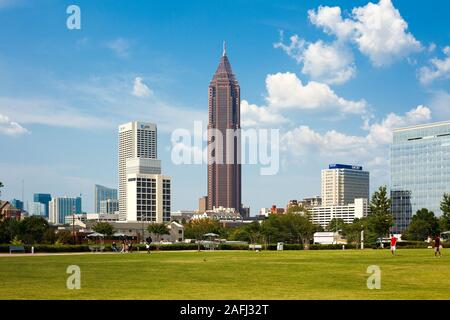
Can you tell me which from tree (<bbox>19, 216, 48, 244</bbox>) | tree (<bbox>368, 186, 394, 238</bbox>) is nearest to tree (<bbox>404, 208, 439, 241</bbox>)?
tree (<bbox>368, 186, 394, 238</bbox>)

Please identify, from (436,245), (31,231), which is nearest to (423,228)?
(31,231)

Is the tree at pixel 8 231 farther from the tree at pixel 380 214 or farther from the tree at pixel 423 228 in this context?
the tree at pixel 423 228

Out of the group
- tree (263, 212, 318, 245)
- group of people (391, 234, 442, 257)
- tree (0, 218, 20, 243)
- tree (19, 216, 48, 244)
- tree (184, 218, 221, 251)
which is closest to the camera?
group of people (391, 234, 442, 257)

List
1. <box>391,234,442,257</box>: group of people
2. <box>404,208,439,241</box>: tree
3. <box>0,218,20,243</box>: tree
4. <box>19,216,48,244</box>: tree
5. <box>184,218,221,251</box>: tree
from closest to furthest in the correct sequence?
1. <box>391,234,442,257</box>: group of people
2. <box>19,216,48,244</box>: tree
3. <box>0,218,20,243</box>: tree
4. <box>404,208,439,241</box>: tree
5. <box>184,218,221,251</box>: tree

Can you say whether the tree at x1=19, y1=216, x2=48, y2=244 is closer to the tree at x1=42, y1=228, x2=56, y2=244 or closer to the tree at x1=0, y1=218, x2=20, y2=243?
the tree at x1=42, y1=228, x2=56, y2=244
